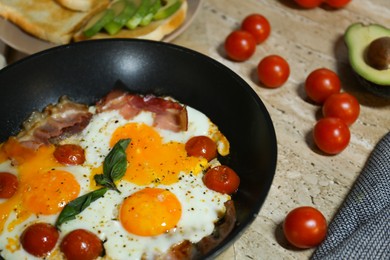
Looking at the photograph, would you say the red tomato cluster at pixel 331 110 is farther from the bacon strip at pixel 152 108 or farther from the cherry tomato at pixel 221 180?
the bacon strip at pixel 152 108

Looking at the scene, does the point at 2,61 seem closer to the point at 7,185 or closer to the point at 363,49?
the point at 7,185

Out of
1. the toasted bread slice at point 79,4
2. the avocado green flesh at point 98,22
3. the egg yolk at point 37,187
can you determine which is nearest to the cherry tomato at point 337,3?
the avocado green flesh at point 98,22

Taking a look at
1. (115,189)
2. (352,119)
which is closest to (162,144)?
(115,189)

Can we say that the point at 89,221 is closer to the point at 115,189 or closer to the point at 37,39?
the point at 115,189

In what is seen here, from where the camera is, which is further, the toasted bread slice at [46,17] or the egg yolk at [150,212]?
the toasted bread slice at [46,17]

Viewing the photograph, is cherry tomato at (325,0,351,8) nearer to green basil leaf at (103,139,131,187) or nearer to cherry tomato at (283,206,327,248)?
cherry tomato at (283,206,327,248)

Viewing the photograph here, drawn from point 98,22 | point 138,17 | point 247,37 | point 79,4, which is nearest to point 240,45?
point 247,37
